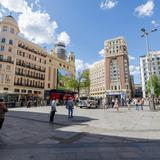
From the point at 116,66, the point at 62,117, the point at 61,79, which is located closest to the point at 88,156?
the point at 62,117

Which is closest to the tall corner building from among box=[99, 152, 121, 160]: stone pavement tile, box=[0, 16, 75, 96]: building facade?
box=[0, 16, 75, 96]: building facade

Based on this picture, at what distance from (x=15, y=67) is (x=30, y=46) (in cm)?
1044

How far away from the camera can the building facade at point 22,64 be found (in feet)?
153

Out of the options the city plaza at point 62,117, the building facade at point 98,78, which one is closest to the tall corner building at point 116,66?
the city plaza at point 62,117

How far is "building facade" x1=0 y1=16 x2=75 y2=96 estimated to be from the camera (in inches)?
1839

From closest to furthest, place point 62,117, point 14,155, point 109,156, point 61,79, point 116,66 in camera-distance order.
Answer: point 109,156, point 14,155, point 62,117, point 61,79, point 116,66

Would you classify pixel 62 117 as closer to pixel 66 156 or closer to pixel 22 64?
pixel 66 156

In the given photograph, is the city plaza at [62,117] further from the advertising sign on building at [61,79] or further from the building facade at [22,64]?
the advertising sign on building at [61,79]

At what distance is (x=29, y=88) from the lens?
53.9 m

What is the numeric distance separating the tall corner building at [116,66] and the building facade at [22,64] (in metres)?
41.4

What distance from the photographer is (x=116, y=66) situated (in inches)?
3925

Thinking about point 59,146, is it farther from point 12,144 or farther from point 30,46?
point 30,46

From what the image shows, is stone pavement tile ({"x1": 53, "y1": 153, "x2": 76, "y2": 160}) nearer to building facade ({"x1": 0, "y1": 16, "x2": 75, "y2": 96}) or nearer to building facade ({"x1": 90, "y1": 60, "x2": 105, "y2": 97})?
building facade ({"x1": 0, "y1": 16, "x2": 75, "y2": 96})

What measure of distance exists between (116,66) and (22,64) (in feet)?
201
